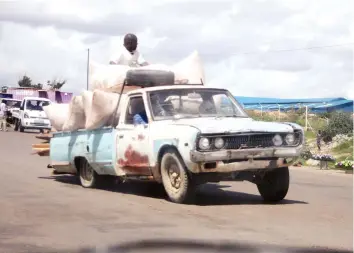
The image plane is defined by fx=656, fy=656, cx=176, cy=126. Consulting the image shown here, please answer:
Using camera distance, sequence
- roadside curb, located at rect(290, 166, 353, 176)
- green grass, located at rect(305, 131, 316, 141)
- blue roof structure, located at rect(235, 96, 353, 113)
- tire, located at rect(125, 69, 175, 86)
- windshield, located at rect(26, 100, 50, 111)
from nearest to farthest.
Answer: tire, located at rect(125, 69, 175, 86) → roadside curb, located at rect(290, 166, 353, 176) → green grass, located at rect(305, 131, 316, 141) → windshield, located at rect(26, 100, 50, 111) → blue roof structure, located at rect(235, 96, 353, 113)

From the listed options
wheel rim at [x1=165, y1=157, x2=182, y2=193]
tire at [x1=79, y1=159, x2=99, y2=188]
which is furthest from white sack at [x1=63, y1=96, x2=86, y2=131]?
wheel rim at [x1=165, y1=157, x2=182, y2=193]

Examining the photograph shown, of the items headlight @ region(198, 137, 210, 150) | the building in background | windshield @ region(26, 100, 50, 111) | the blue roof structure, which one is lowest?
headlight @ region(198, 137, 210, 150)

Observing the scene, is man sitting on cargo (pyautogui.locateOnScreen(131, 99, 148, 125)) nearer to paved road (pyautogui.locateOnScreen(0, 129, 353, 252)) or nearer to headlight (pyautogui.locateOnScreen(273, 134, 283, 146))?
paved road (pyautogui.locateOnScreen(0, 129, 353, 252))

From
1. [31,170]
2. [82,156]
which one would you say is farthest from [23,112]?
[82,156]

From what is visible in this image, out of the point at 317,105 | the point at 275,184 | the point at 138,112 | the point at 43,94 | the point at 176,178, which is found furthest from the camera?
the point at 43,94

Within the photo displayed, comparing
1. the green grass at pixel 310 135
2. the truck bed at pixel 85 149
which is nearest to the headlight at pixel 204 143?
the truck bed at pixel 85 149

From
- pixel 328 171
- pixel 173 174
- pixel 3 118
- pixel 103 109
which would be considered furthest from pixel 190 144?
pixel 3 118

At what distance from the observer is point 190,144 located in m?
7.98

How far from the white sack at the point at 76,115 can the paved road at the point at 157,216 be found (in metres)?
1.02

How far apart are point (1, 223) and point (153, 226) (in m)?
1.62

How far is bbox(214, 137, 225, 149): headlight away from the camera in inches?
316

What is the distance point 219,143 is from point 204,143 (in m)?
0.20

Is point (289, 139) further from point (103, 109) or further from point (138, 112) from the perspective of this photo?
point (103, 109)

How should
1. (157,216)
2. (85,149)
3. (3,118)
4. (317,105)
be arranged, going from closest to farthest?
(157,216) → (85,149) → (3,118) → (317,105)
